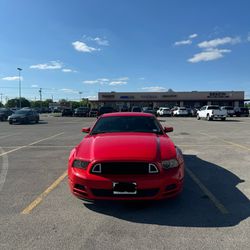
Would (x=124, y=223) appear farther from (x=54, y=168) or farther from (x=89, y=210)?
(x=54, y=168)

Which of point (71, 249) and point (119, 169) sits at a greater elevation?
point (119, 169)

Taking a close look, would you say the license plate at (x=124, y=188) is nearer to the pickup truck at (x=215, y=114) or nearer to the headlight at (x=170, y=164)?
the headlight at (x=170, y=164)

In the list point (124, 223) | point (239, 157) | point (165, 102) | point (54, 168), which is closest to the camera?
point (124, 223)

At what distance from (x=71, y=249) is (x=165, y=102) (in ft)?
263

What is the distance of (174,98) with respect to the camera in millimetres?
80500

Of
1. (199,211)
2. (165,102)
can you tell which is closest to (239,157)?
(199,211)

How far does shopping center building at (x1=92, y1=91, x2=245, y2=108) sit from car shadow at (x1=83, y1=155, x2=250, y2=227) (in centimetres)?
7474

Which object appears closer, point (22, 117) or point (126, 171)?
point (126, 171)

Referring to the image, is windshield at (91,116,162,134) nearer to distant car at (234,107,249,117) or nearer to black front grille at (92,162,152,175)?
black front grille at (92,162,152,175)

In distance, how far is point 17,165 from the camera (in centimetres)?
910

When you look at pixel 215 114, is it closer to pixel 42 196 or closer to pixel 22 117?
pixel 22 117

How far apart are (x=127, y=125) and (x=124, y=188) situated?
96.4 inches

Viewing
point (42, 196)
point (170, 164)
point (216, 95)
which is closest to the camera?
point (170, 164)

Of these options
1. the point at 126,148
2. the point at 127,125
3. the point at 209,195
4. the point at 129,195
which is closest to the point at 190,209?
the point at 209,195
